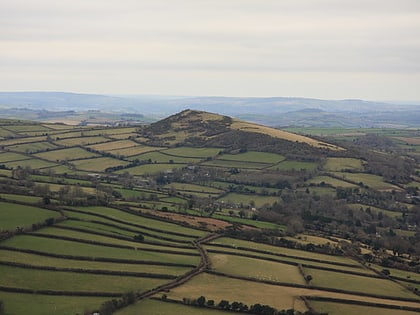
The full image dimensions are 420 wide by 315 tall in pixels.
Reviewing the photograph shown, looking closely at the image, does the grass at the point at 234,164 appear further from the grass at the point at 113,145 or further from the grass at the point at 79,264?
the grass at the point at 79,264

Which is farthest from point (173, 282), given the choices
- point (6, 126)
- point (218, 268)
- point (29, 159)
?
point (6, 126)

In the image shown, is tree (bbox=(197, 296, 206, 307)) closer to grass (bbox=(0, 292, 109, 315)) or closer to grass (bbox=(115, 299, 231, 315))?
grass (bbox=(115, 299, 231, 315))

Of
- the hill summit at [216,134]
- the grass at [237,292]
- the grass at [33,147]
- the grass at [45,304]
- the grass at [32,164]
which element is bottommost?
the grass at [237,292]

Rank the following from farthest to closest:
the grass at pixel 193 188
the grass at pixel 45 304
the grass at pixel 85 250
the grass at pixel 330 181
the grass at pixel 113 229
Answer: the grass at pixel 330 181 → the grass at pixel 193 188 → the grass at pixel 113 229 → the grass at pixel 85 250 → the grass at pixel 45 304

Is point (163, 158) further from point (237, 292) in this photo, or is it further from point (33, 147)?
point (237, 292)

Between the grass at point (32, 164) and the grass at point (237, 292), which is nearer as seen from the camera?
the grass at point (237, 292)

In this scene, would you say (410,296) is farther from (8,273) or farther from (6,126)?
(6,126)

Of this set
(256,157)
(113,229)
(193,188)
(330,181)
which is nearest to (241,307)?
(113,229)

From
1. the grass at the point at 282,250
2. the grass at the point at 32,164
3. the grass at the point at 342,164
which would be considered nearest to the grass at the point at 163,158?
the grass at the point at 32,164
